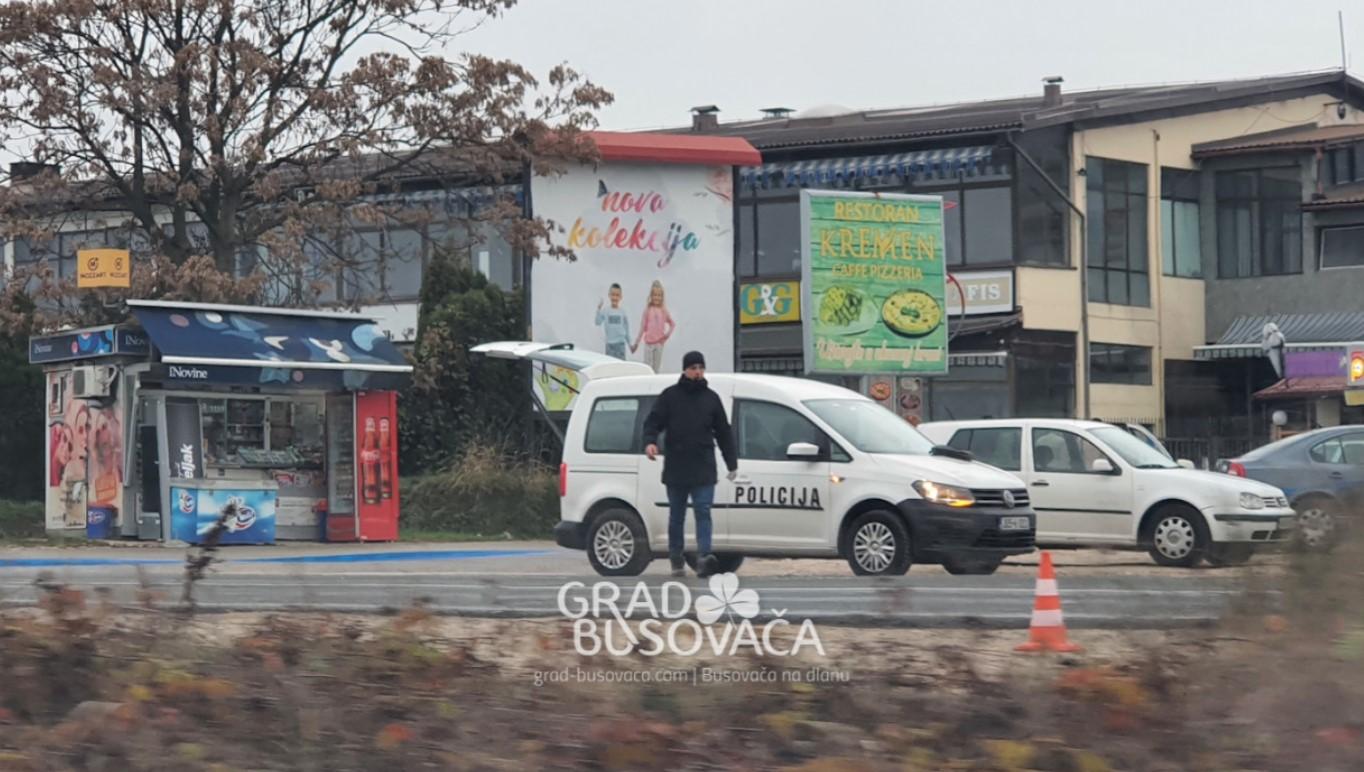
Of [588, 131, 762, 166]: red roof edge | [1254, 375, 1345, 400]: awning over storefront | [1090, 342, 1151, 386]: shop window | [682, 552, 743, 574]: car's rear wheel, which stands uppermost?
[588, 131, 762, 166]: red roof edge

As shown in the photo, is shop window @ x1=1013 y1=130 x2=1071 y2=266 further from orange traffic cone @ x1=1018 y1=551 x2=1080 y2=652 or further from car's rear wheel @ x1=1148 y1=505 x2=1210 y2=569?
orange traffic cone @ x1=1018 y1=551 x2=1080 y2=652

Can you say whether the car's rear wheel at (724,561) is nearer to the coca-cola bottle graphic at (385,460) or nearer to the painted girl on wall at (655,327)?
the coca-cola bottle graphic at (385,460)

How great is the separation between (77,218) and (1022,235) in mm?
18074

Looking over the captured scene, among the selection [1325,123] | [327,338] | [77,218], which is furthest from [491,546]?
[1325,123]

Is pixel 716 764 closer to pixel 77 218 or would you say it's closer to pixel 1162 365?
pixel 77 218

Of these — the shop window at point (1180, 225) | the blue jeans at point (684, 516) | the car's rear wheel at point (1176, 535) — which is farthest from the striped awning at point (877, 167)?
the blue jeans at point (684, 516)

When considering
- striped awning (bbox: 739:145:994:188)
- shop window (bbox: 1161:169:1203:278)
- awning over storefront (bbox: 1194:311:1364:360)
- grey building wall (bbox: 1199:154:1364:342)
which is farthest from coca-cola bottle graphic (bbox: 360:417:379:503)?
grey building wall (bbox: 1199:154:1364:342)

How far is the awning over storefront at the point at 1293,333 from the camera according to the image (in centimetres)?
3816

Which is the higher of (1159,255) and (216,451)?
(1159,255)

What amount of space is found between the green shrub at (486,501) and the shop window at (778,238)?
12373 mm

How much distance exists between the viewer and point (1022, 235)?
126ft

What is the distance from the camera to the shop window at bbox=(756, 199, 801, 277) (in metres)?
40.5

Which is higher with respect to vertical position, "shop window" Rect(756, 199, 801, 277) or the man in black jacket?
"shop window" Rect(756, 199, 801, 277)

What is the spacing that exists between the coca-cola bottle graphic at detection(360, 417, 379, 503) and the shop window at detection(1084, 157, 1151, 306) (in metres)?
18.3
